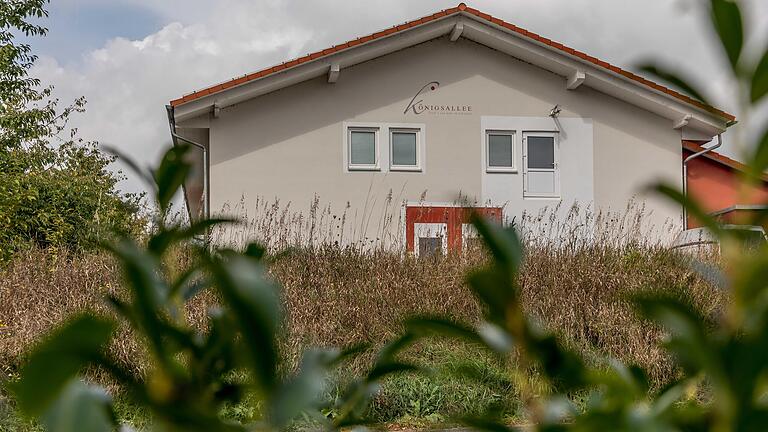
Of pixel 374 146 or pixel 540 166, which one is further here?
pixel 540 166

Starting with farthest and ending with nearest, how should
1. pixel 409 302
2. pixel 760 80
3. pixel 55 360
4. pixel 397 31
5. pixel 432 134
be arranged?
pixel 432 134, pixel 397 31, pixel 409 302, pixel 760 80, pixel 55 360

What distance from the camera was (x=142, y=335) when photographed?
1.16ft

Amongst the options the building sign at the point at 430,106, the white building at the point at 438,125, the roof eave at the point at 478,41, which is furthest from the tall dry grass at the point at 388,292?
the building sign at the point at 430,106

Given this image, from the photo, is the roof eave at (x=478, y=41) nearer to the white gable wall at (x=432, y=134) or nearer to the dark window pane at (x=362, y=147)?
the white gable wall at (x=432, y=134)

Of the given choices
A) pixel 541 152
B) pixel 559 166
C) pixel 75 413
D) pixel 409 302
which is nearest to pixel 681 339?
pixel 75 413

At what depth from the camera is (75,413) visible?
0.30m

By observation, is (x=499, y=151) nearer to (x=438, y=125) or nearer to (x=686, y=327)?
(x=438, y=125)

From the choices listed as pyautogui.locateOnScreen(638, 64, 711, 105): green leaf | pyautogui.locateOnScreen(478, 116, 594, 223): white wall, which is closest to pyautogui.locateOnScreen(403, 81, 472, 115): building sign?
pyautogui.locateOnScreen(478, 116, 594, 223): white wall

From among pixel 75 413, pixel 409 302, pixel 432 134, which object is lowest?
pixel 409 302

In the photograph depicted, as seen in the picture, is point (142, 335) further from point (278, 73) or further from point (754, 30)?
point (278, 73)

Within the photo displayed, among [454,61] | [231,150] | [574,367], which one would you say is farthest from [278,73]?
[574,367]

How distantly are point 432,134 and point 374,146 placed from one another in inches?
42.5

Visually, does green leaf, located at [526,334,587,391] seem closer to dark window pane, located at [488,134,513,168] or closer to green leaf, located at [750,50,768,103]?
green leaf, located at [750,50,768,103]

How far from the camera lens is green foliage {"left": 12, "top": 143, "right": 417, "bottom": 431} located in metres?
0.28
